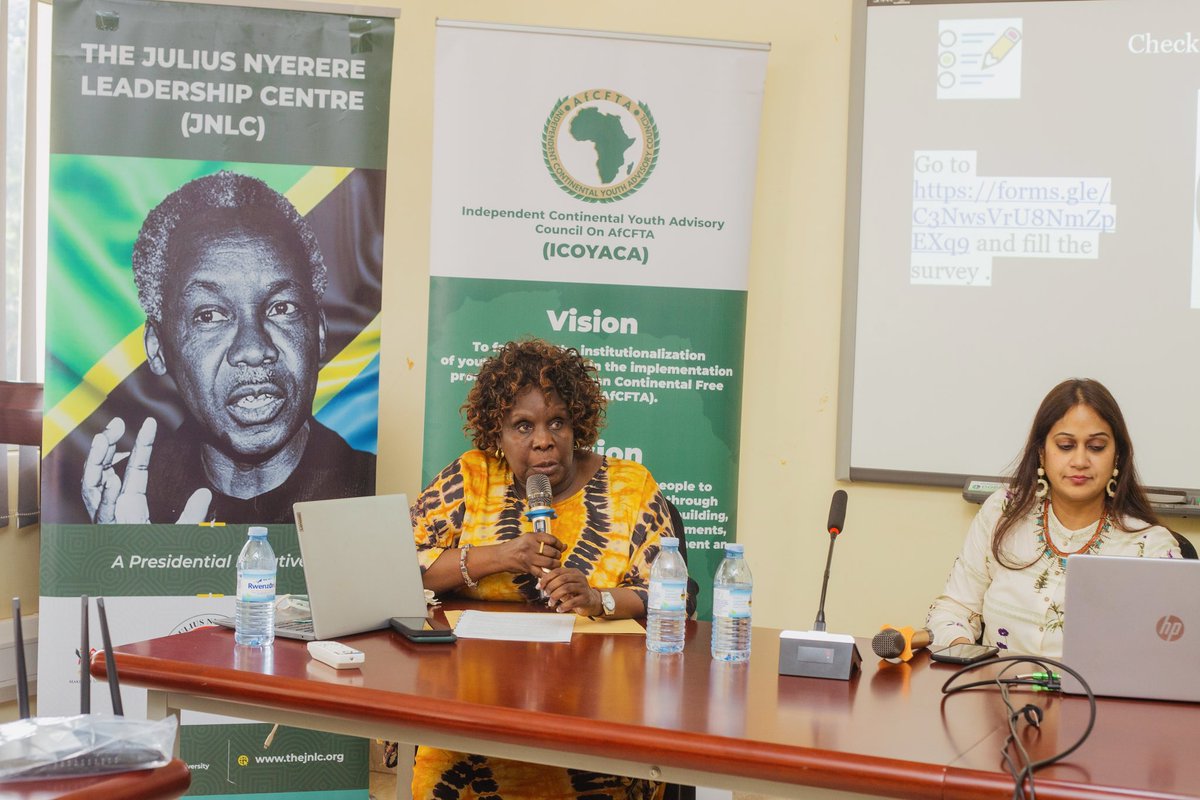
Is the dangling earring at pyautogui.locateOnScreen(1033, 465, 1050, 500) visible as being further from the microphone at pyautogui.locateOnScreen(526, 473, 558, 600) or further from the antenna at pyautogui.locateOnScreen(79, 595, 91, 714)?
the antenna at pyautogui.locateOnScreen(79, 595, 91, 714)

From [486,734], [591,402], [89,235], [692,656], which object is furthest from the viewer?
[89,235]

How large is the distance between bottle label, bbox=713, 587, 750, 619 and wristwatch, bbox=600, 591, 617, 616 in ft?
1.15

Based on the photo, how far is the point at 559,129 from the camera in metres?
3.61

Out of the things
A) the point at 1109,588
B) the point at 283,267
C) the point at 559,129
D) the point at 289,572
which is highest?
the point at 559,129

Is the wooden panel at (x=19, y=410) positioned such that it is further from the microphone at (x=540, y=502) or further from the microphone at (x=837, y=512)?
the microphone at (x=837, y=512)

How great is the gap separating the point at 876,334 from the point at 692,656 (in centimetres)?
193

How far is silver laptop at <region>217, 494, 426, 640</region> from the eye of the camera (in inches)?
84.3

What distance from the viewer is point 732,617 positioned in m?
2.11

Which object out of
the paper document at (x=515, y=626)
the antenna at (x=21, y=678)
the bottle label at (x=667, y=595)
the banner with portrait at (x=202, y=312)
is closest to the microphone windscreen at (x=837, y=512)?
the bottle label at (x=667, y=595)

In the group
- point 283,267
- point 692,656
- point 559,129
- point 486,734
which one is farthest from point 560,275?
point 486,734

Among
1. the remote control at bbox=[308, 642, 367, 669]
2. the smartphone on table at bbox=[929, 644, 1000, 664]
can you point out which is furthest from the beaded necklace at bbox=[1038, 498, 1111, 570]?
the remote control at bbox=[308, 642, 367, 669]

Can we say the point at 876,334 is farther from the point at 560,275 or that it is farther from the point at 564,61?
the point at 564,61

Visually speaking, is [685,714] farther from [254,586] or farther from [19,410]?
[19,410]

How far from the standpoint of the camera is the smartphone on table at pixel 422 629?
7.09ft
